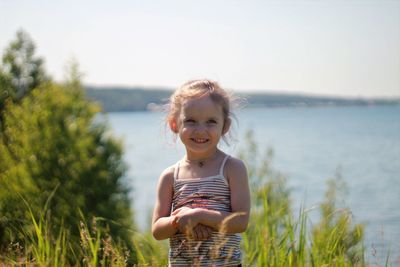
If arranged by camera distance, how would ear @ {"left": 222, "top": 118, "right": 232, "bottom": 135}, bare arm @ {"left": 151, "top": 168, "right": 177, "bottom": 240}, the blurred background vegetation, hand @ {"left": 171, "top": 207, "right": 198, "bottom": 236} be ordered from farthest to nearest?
the blurred background vegetation, ear @ {"left": 222, "top": 118, "right": 232, "bottom": 135}, bare arm @ {"left": 151, "top": 168, "right": 177, "bottom": 240}, hand @ {"left": 171, "top": 207, "right": 198, "bottom": 236}

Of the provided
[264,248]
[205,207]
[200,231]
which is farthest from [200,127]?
[264,248]

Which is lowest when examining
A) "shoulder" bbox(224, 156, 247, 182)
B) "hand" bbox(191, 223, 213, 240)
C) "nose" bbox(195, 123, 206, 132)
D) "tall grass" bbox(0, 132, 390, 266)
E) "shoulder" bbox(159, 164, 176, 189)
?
"tall grass" bbox(0, 132, 390, 266)

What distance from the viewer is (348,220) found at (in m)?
4.45

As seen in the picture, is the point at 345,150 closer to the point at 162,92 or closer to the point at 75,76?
the point at 75,76

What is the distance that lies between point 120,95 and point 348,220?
4796 inches

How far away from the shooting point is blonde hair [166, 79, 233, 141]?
3184 mm

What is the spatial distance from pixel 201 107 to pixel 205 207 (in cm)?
53

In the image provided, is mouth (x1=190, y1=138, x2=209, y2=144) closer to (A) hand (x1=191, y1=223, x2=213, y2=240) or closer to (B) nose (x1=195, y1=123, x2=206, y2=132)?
(B) nose (x1=195, y1=123, x2=206, y2=132)

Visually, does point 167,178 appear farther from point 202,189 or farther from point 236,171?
point 236,171

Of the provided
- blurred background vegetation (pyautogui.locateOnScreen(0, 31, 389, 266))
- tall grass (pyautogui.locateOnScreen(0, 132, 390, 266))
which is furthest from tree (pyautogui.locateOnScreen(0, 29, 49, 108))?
tall grass (pyautogui.locateOnScreen(0, 132, 390, 266))

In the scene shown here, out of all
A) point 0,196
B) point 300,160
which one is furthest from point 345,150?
point 0,196

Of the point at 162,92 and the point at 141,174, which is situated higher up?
the point at 162,92

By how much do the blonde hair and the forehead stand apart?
2cm

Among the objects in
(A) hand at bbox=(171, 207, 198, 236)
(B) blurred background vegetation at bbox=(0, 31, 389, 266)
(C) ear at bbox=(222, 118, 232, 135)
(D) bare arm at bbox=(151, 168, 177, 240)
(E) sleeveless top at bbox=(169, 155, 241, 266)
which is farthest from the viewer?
(B) blurred background vegetation at bbox=(0, 31, 389, 266)
